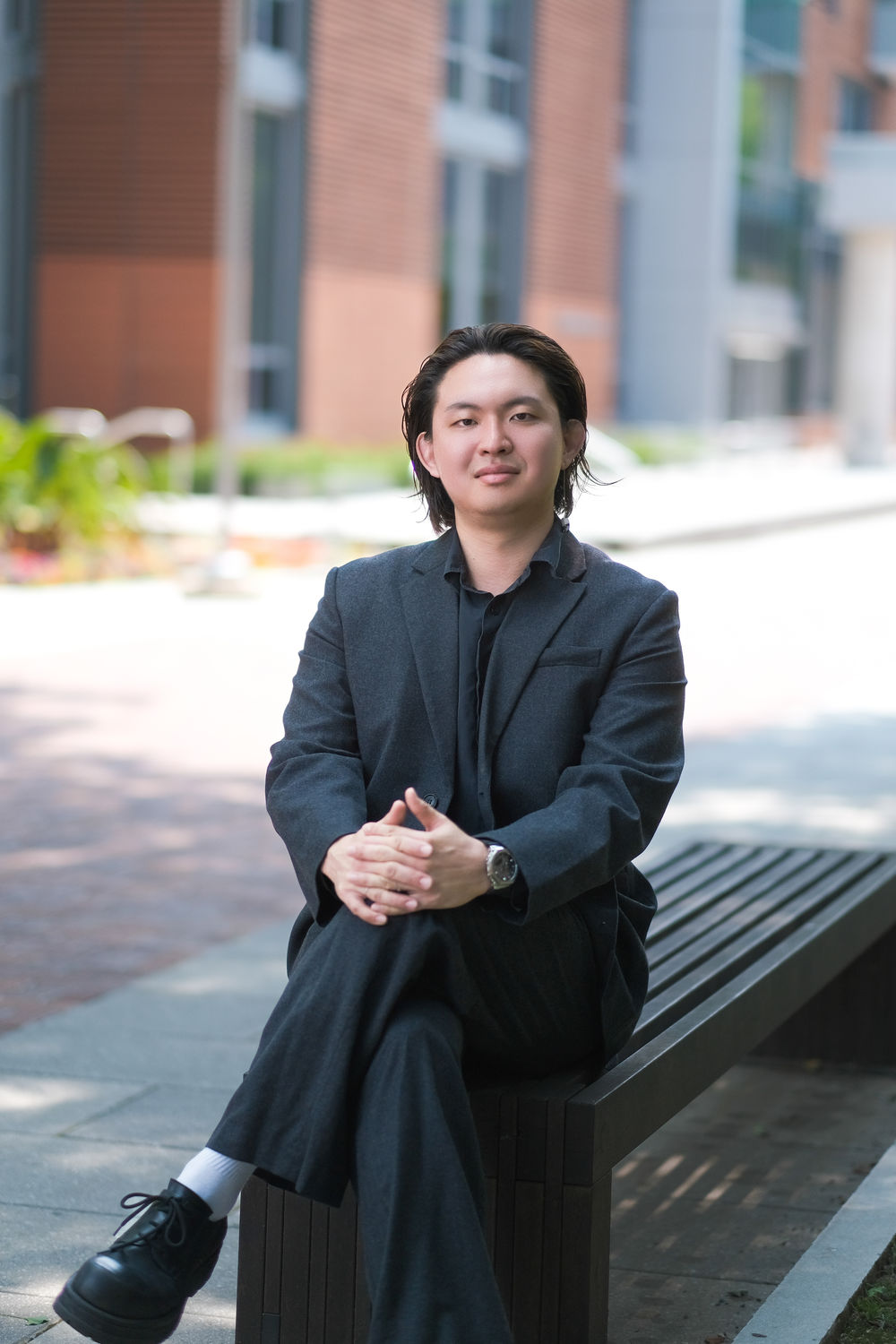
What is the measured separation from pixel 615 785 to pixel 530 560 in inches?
16.3

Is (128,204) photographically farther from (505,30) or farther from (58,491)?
(505,30)

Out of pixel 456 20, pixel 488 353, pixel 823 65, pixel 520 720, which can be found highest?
pixel 823 65

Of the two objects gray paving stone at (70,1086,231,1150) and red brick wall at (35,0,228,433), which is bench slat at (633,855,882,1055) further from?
red brick wall at (35,0,228,433)

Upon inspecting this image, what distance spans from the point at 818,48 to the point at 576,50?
13.9m

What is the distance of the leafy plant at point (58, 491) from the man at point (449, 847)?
12612 mm

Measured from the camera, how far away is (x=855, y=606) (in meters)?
16.2

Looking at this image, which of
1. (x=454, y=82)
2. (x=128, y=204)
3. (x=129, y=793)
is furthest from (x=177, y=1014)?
(x=454, y=82)

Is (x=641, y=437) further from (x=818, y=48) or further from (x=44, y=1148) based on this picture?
(x=44, y=1148)

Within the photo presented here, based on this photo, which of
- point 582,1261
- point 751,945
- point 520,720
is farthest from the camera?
point 751,945

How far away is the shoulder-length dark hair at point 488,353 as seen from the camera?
329 centimetres

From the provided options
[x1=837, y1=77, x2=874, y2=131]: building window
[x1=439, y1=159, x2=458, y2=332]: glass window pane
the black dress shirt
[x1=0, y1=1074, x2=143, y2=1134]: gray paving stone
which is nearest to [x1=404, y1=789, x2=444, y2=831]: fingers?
the black dress shirt

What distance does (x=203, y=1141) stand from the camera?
4.25 m

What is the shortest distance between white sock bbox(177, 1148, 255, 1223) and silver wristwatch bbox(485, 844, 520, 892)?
54 cm

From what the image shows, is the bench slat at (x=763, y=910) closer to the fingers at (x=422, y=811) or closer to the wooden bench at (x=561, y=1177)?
the wooden bench at (x=561, y=1177)
